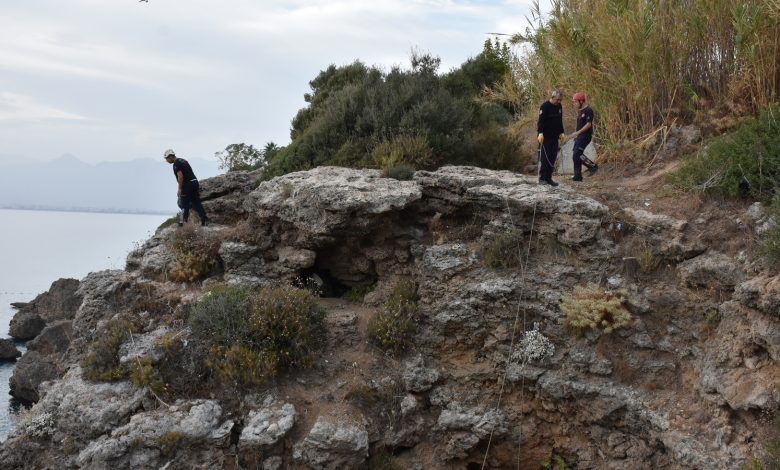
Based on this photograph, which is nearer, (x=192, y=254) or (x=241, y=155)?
(x=192, y=254)

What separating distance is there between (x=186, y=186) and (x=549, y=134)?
7.19m

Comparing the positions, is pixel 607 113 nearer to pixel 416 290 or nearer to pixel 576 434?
pixel 416 290

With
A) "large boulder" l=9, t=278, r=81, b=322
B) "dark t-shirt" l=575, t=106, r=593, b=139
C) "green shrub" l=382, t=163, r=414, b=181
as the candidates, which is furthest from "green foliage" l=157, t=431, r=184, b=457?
"large boulder" l=9, t=278, r=81, b=322

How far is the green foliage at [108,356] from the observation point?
907cm

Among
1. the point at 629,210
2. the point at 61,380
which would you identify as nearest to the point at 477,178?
the point at 629,210

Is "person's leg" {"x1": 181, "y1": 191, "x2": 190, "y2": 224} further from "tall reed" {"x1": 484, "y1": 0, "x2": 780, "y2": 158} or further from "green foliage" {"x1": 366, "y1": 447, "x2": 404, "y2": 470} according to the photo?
"tall reed" {"x1": 484, "y1": 0, "x2": 780, "y2": 158}

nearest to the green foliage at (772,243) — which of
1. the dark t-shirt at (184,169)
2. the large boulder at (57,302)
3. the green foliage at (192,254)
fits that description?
the green foliage at (192,254)

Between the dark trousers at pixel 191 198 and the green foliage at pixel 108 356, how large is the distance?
3284 millimetres

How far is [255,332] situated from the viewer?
9117 mm

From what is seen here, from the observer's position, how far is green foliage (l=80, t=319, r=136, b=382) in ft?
29.8

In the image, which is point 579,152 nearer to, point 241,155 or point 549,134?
point 549,134

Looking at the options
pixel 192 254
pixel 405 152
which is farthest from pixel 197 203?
pixel 405 152

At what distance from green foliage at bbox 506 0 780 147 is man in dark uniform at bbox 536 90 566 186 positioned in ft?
5.20

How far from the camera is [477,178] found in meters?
10.4
